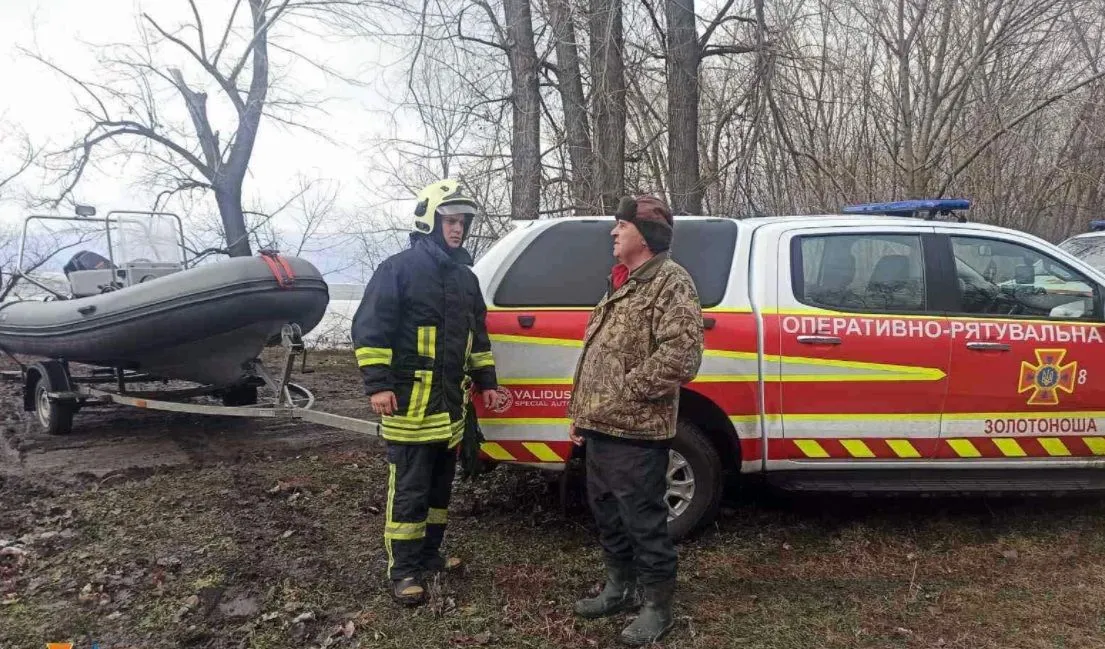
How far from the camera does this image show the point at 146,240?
25.5 feet

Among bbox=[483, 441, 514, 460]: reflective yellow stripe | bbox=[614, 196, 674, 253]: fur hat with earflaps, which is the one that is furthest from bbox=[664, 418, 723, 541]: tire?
bbox=[614, 196, 674, 253]: fur hat with earflaps

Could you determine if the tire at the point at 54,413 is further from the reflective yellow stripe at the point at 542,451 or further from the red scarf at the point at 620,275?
the red scarf at the point at 620,275

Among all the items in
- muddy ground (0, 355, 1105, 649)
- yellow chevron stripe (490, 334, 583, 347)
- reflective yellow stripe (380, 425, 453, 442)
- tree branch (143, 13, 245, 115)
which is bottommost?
muddy ground (0, 355, 1105, 649)

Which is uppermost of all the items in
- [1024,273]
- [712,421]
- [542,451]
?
[1024,273]

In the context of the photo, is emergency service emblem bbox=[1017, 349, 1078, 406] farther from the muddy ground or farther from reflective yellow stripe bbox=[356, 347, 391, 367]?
reflective yellow stripe bbox=[356, 347, 391, 367]

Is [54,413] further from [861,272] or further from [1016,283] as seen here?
[1016,283]

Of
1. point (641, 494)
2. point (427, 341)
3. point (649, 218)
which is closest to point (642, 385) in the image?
point (641, 494)

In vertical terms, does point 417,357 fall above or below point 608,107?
below

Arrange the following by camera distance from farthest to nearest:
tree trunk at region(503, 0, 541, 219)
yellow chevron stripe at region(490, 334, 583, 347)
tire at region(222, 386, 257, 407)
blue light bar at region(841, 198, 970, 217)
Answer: tree trunk at region(503, 0, 541, 219), tire at region(222, 386, 257, 407), blue light bar at region(841, 198, 970, 217), yellow chevron stripe at region(490, 334, 583, 347)

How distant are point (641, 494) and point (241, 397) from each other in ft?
17.3

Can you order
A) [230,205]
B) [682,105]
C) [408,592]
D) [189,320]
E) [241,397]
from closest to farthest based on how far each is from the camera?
[408,592], [189,320], [241,397], [682,105], [230,205]

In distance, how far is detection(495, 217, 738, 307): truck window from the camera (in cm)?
419

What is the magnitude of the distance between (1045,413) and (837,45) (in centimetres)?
851

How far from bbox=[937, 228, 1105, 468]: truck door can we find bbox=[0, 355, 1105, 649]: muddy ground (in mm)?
536
